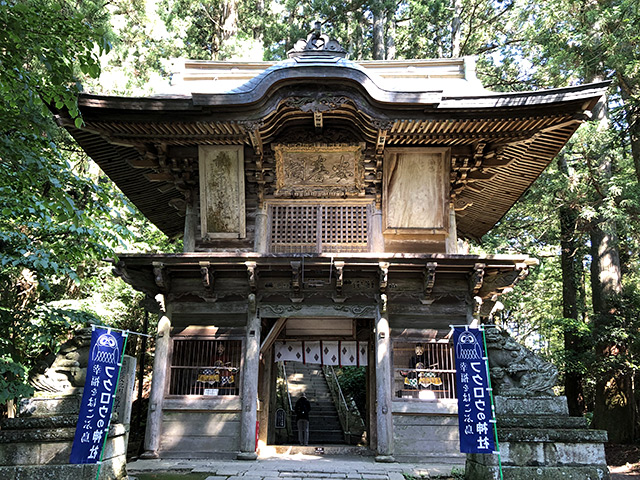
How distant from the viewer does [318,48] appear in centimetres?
999

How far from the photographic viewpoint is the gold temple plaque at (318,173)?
1025 cm

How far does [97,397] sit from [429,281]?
19.8 ft

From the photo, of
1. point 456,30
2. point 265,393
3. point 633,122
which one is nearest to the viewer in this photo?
point 265,393

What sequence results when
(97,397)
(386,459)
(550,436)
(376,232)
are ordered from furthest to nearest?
1. (376,232)
2. (386,459)
3. (550,436)
4. (97,397)

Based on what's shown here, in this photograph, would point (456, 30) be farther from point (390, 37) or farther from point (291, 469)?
point (291, 469)

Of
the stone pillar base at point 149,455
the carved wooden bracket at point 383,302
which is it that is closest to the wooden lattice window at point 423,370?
the carved wooden bracket at point 383,302

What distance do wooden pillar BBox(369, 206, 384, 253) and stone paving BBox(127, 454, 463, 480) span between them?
4.18 meters

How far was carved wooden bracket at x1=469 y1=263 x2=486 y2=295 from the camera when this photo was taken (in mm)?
9027

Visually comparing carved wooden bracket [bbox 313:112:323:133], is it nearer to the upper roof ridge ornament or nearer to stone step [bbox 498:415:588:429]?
the upper roof ridge ornament

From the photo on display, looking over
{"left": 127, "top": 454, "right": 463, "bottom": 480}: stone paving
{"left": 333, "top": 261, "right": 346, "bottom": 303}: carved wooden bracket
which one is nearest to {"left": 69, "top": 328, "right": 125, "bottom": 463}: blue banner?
{"left": 127, "top": 454, "right": 463, "bottom": 480}: stone paving

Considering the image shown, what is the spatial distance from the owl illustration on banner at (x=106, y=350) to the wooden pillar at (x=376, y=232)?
536cm

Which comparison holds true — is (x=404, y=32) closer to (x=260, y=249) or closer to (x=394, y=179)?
(x=394, y=179)

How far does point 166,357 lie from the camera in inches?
380

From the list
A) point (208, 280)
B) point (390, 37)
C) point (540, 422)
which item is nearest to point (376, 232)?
point (208, 280)
